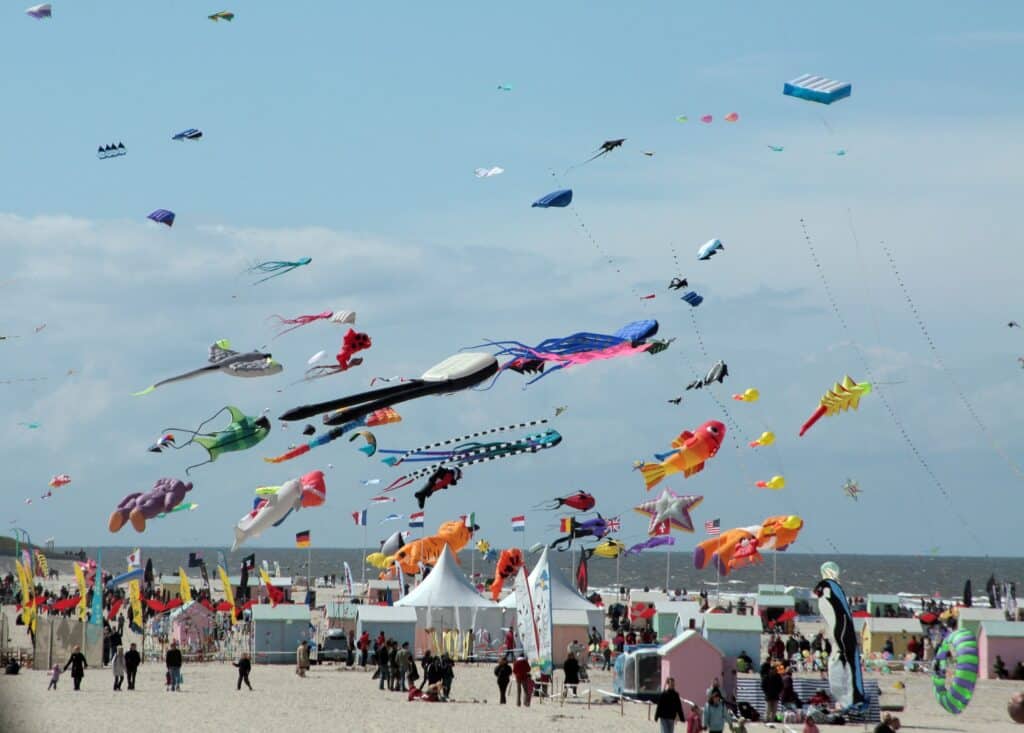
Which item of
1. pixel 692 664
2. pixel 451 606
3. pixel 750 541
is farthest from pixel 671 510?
pixel 692 664

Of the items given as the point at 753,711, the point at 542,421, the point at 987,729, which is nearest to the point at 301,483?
the point at 542,421

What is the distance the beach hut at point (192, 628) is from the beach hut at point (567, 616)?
20.1ft

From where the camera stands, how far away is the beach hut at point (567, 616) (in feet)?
85.3

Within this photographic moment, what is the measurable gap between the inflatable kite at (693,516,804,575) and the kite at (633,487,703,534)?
942mm

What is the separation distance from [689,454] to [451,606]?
597 cm

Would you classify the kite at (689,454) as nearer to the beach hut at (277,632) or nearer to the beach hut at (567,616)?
the beach hut at (567,616)

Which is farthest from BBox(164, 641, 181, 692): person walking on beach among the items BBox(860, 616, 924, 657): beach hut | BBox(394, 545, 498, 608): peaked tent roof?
BBox(860, 616, 924, 657): beach hut

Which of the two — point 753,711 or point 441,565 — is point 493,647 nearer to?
point 441,565

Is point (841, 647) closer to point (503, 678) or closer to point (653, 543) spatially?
point (503, 678)

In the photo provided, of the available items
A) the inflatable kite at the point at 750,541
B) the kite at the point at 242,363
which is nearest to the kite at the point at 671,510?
the inflatable kite at the point at 750,541

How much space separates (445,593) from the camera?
2695 cm

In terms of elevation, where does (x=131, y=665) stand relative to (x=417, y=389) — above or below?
below

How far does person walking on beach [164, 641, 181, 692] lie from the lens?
20.2 meters

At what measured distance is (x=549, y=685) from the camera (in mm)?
21219
